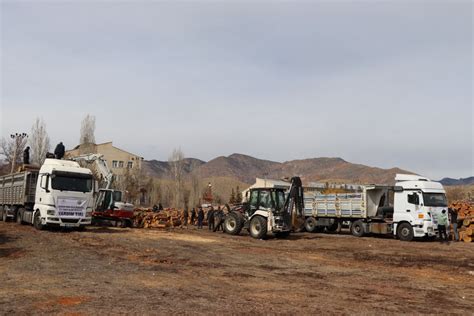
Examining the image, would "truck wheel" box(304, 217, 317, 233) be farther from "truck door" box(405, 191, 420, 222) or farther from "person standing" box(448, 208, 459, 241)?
"person standing" box(448, 208, 459, 241)

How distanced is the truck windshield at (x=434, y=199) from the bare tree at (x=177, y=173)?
1763 inches

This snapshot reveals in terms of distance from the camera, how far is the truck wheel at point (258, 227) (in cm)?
2036

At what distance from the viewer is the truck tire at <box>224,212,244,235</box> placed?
22172 millimetres

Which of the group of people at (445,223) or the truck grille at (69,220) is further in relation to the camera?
the group of people at (445,223)

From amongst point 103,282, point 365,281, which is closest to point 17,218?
point 103,282

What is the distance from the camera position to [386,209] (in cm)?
2352

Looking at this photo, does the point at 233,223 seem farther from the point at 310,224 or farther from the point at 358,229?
the point at 358,229

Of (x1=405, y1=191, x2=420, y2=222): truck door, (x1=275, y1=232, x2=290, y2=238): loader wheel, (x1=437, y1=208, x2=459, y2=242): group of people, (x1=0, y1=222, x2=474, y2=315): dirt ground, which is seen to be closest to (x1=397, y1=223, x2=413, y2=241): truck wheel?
(x1=405, y1=191, x2=420, y2=222): truck door

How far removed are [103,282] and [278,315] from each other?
13.5 feet

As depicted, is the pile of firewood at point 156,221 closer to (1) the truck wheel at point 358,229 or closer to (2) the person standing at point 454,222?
(1) the truck wheel at point 358,229

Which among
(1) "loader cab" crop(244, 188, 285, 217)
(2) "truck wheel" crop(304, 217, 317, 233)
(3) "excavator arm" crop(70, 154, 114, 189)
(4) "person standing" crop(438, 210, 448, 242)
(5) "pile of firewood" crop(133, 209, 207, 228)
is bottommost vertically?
(5) "pile of firewood" crop(133, 209, 207, 228)

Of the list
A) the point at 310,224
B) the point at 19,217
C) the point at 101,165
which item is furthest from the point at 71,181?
the point at 310,224

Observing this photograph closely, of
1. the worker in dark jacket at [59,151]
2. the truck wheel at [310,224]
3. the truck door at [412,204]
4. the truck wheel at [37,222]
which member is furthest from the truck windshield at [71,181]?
the truck door at [412,204]

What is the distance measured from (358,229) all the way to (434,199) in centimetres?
453
